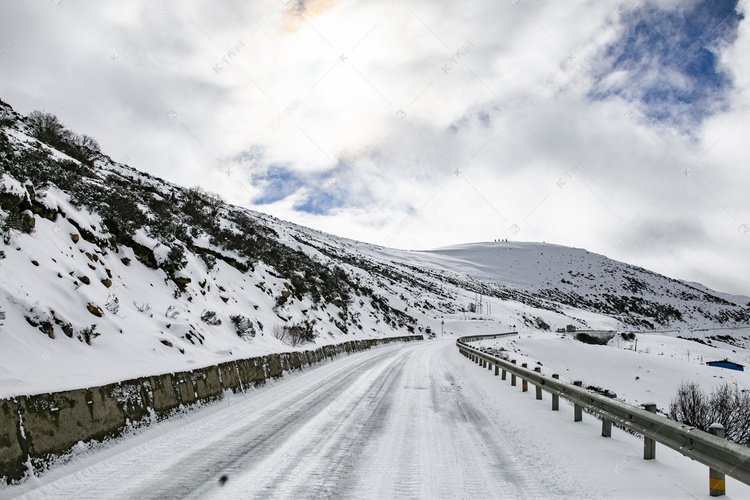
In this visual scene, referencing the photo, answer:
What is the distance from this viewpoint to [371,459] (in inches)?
205

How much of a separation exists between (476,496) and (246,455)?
2.87 metres

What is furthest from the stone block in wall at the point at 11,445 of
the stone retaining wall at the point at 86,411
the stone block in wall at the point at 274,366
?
the stone block in wall at the point at 274,366

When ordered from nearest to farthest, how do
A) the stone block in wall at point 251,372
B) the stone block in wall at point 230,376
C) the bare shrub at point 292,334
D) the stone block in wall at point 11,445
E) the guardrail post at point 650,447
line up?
the stone block in wall at point 11,445
the guardrail post at point 650,447
the stone block in wall at point 230,376
the stone block in wall at point 251,372
the bare shrub at point 292,334

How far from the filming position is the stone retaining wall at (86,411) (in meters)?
4.39

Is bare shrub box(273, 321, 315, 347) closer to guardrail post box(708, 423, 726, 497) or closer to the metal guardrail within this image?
the metal guardrail

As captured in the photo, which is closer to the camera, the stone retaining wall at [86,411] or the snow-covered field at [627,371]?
the stone retaining wall at [86,411]

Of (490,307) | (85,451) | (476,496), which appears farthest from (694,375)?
(490,307)

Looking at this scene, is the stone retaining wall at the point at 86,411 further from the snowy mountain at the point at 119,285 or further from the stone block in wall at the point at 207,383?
the snowy mountain at the point at 119,285

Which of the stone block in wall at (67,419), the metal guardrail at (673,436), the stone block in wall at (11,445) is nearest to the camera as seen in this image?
the metal guardrail at (673,436)

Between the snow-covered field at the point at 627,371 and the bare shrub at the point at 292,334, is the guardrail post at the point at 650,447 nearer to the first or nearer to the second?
the snow-covered field at the point at 627,371

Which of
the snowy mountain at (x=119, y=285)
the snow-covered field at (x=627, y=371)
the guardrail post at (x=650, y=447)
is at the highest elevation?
the snowy mountain at (x=119, y=285)

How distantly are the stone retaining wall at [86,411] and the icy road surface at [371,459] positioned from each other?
247mm

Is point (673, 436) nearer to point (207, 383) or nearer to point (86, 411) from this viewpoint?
point (86, 411)

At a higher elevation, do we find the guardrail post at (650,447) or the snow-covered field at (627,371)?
the guardrail post at (650,447)
